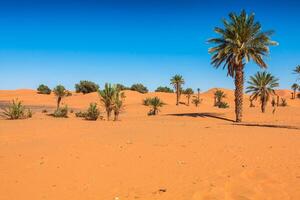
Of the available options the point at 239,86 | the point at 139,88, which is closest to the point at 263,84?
the point at 239,86

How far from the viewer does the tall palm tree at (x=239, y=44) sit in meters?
29.5

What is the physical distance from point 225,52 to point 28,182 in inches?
955

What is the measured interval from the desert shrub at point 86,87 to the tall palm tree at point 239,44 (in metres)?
74.6

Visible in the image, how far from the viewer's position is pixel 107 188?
23.3ft

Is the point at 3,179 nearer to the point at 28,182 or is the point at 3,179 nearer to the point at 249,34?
the point at 28,182

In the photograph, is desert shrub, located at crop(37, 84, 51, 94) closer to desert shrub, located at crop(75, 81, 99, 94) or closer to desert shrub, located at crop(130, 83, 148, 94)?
desert shrub, located at crop(75, 81, 99, 94)

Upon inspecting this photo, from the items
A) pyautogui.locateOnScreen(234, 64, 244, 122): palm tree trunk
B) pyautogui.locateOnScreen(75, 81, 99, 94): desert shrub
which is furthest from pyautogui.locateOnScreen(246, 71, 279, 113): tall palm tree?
pyautogui.locateOnScreen(75, 81, 99, 94): desert shrub

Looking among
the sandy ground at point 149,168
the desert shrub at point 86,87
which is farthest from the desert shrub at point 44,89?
the sandy ground at point 149,168

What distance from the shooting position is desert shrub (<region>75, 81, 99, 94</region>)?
340 ft

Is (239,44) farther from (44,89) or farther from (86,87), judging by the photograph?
(44,89)

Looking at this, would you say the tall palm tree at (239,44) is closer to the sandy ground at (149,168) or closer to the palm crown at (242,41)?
the palm crown at (242,41)

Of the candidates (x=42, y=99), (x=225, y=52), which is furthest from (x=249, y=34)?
(x=42, y=99)

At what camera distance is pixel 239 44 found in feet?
97.1

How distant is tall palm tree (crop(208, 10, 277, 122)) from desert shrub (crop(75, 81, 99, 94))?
74614 millimetres
